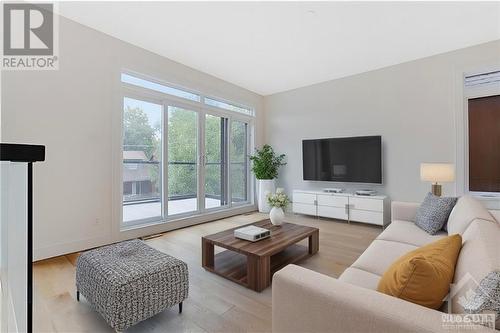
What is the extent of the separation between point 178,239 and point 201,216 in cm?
94

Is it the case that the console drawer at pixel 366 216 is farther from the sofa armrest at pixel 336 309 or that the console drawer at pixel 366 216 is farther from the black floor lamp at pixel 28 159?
the black floor lamp at pixel 28 159

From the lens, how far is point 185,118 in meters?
4.19

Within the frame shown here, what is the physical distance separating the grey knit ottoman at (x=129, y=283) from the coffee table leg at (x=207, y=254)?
631mm

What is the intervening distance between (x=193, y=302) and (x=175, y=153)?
2632 mm

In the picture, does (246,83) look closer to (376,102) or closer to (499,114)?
(376,102)

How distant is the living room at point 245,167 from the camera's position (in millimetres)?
963

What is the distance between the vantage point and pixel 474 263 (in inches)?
37.4

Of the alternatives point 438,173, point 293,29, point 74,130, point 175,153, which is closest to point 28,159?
point 74,130

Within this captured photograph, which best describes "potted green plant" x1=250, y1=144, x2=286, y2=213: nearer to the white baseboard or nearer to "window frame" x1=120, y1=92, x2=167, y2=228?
the white baseboard

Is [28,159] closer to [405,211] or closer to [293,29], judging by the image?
[293,29]

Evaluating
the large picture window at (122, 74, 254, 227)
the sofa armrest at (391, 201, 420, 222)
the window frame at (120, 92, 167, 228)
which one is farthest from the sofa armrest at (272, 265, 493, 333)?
the large picture window at (122, 74, 254, 227)

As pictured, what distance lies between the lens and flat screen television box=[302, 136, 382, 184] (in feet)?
13.6

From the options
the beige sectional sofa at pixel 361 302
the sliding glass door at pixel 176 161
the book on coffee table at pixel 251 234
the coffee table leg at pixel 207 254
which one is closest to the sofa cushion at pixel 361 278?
the beige sectional sofa at pixel 361 302

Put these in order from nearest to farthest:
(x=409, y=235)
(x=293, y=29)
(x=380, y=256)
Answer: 1. (x=380, y=256)
2. (x=409, y=235)
3. (x=293, y=29)
